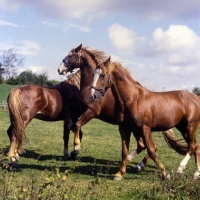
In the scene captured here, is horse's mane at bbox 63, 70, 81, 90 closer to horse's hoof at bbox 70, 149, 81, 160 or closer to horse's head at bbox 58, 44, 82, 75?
horse's head at bbox 58, 44, 82, 75

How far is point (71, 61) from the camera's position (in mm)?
9758

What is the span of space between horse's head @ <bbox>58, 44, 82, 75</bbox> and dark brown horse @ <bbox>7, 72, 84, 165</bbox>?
0.56 metres

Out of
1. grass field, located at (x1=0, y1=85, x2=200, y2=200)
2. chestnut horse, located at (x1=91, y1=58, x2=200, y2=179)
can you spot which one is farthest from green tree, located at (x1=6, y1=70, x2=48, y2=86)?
chestnut horse, located at (x1=91, y1=58, x2=200, y2=179)

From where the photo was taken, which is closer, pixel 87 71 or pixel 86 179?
pixel 86 179

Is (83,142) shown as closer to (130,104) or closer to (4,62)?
(130,104)

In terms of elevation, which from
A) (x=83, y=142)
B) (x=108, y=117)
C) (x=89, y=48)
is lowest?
(x=83, y=142)

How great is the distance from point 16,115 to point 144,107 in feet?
10.7

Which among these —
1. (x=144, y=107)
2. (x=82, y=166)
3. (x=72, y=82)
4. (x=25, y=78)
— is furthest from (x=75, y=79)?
(x=25, y=78)

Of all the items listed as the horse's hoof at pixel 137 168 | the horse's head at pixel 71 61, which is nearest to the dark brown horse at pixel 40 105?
the horse's head at pixel 71 61

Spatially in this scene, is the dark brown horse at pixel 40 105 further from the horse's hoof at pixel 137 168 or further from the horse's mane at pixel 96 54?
the horse's hoof at pixel 137 168

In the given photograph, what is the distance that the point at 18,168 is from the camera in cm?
838

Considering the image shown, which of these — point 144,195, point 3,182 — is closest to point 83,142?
point 144,195

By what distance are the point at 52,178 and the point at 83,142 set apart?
9310 millimetres

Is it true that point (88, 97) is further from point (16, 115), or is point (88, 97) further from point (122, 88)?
point (122, 88)
